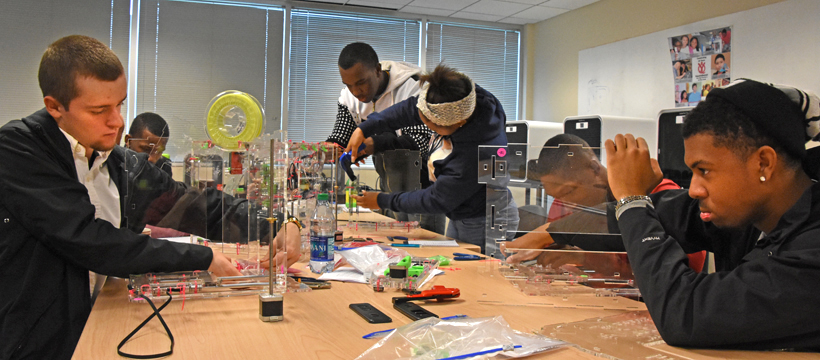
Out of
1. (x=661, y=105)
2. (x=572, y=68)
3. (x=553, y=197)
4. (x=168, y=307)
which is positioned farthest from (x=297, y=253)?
(x=572, y=68)

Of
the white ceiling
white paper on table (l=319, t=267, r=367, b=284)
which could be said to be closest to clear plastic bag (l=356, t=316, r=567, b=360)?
white paper on table (l=319, t=267, r=367, b=284)

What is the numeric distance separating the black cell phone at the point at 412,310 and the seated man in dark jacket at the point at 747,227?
456 millimetres

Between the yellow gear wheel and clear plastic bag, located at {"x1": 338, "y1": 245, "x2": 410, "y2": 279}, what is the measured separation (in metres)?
0.49

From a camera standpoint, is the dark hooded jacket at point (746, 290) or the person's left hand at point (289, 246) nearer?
the dark hooded jacket at point (746, 290)

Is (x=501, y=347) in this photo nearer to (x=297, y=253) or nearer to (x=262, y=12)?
(x=297, y=253)

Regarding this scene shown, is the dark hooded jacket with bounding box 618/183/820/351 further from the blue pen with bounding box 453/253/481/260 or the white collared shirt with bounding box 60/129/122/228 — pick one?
the white collared shirt with bounding box 60/129/122/228

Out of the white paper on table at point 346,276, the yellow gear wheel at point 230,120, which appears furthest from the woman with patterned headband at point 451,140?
the yellow gear wheel at point 230,120

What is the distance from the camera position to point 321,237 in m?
1.72

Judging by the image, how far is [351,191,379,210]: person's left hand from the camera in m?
2.66

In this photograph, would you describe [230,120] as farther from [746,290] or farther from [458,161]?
[746,290]

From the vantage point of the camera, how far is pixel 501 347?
95cm

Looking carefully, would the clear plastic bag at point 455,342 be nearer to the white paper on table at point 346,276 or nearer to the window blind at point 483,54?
the white paper on table at point 346,276

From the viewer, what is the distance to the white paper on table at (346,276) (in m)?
1.54

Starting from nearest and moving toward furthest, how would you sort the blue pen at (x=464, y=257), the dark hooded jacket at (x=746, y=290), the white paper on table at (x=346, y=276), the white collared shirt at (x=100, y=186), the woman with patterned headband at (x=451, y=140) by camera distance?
the dark hooded jacket at (x=746, y=290) → the white collared shirt at (x=100, y=186) → the white paper on table at (x=346, y=276) → the blue pen at (x=464, y=257) → the woman with patterned headband at (x=451, y=140)
